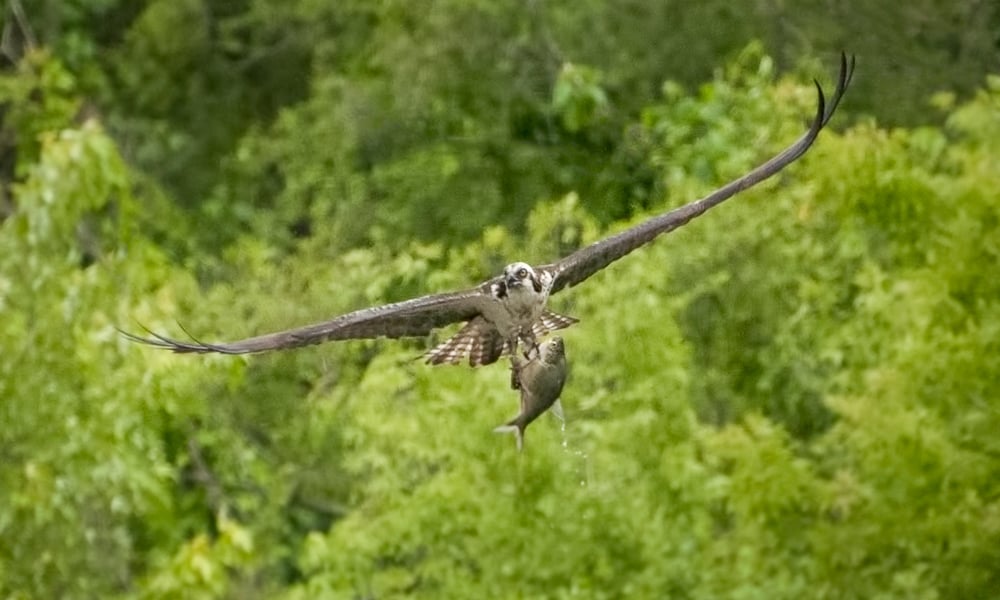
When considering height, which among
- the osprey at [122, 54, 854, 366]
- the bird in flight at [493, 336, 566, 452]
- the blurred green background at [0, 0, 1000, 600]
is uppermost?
the blurred green background at [0, 0, 1000, 600]

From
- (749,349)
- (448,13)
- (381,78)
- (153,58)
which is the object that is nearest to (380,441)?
(749,349)

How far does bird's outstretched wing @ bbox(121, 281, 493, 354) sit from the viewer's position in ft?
19.8

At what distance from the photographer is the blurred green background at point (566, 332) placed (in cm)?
1021

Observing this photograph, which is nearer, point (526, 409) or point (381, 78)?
point (526, 409)

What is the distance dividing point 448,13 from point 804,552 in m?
6.75

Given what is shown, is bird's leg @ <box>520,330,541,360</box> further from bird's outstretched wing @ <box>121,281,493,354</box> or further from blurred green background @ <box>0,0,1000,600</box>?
blurred green background @ <box>0,0,1000,600</box>

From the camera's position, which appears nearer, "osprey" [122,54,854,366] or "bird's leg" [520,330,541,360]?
"osprey" [122,54,854,366]

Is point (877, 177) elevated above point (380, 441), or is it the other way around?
point (877, 177)

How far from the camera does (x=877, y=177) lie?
11.8 metres

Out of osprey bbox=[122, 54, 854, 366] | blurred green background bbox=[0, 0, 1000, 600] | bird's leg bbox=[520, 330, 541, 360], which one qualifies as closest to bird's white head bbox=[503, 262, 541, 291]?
osprey bbox=[122, 54, 854, 366]

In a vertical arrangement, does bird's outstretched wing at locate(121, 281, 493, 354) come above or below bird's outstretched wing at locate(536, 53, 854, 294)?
below

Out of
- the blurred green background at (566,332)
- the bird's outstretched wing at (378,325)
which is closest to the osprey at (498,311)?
the bird's outstretched wing at (378,325)

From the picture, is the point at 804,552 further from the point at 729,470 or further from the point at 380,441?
the point at 380,441

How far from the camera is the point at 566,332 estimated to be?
10328 mm
